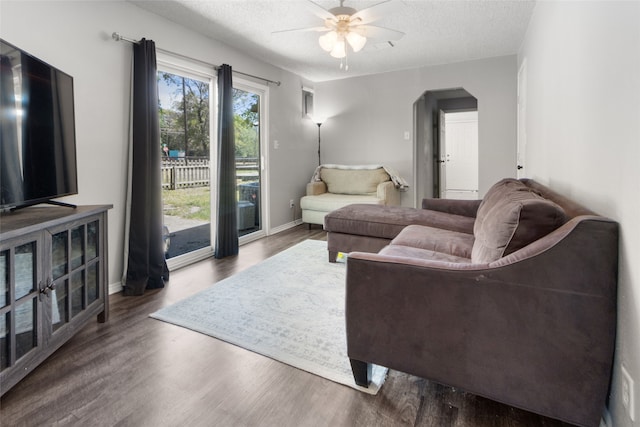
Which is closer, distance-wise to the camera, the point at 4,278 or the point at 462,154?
the point at 4,278

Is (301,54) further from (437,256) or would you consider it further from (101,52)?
(437,256)

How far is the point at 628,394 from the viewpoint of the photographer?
1.04m

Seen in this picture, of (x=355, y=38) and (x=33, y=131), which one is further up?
(x=355, y=38)

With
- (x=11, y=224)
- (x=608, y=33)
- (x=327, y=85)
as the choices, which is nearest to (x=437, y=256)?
(x=608, y=33)

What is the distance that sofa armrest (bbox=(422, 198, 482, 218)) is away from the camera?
127 inches

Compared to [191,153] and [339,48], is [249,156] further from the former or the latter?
[339,48]

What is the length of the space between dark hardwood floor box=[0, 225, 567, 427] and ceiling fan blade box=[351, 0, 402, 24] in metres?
2.34

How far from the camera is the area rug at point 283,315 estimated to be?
1.75m

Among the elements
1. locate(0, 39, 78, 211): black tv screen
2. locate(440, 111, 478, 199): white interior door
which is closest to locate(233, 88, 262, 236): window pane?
locate(0, 39, 78, 211): black tv screen

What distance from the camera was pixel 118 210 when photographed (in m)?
2.77

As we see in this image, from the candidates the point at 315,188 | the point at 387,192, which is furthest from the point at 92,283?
the point at 387,192

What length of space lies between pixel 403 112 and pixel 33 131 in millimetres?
4519

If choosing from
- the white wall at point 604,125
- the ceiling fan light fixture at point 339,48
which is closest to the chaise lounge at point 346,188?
the ceiling fan light fixture at point 339,48

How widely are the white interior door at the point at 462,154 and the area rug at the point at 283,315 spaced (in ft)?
19.3
